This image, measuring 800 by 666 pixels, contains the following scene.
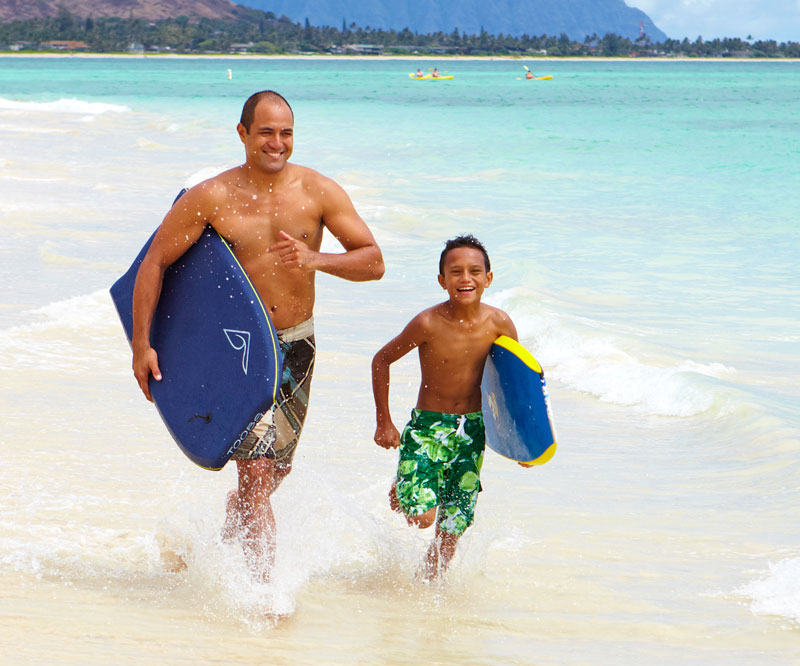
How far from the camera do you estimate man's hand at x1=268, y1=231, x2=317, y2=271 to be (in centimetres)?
315

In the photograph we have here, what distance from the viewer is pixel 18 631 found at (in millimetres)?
3146

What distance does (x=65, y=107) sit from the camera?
40.5 metres

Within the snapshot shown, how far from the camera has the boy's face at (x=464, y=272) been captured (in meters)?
3.54

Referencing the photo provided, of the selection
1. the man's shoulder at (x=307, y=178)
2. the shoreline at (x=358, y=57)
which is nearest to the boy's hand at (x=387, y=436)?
the man's shoulder at (x=307, y=178)

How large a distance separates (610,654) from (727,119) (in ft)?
120

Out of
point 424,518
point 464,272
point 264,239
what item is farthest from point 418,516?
point 264,239

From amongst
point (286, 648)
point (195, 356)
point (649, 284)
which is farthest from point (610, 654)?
point (649, 284)

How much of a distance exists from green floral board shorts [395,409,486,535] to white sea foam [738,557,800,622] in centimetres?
101

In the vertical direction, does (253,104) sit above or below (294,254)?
above

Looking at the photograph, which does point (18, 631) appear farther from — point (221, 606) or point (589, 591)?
point (589, 591)

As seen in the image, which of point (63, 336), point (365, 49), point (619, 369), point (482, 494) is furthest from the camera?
point (365, 49)

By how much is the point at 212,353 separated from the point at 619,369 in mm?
3675

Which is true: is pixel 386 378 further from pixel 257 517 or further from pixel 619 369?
pixel 619 369

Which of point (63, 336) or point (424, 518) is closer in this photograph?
point (424, 518)
